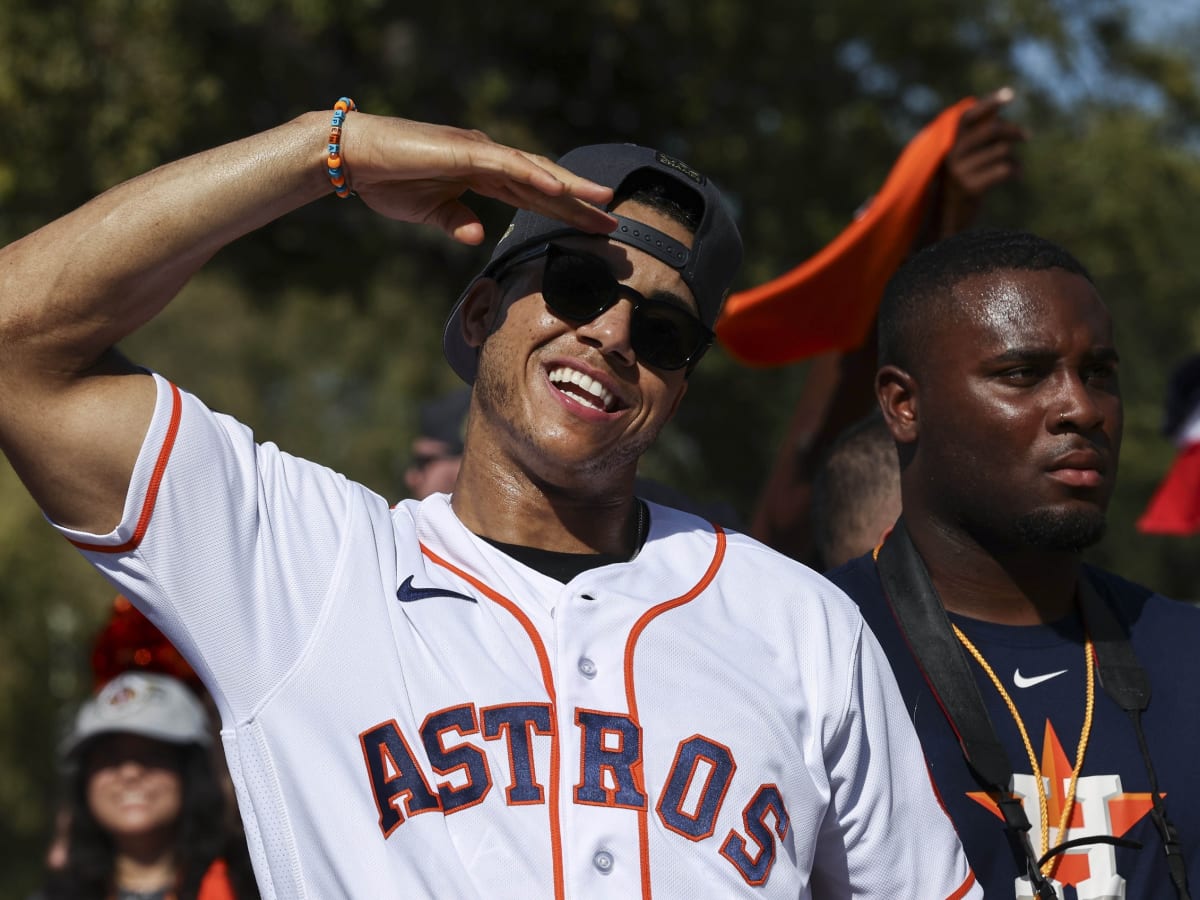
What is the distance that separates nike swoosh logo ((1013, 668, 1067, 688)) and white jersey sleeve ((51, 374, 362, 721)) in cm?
136

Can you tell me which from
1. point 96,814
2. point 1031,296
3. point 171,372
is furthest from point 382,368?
point 1031,296

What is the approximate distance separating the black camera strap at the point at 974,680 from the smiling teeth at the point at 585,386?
0.78m

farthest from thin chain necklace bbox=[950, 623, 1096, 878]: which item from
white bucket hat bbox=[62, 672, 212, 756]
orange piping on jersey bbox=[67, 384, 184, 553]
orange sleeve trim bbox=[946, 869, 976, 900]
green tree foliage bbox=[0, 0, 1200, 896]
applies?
green tree foliage bbox=[0, 0, 1200, 896]

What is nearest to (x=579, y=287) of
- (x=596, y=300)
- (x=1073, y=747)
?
(x=596, y=300)

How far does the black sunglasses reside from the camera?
9.22 ft

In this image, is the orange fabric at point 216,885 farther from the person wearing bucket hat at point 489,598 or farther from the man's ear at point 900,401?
the man's ear at point 900,401

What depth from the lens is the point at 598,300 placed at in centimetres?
281

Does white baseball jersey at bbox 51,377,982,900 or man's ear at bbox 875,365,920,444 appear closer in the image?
white baseball jersey at bbox 51,377,982,900

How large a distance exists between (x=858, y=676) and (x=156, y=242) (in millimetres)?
1332

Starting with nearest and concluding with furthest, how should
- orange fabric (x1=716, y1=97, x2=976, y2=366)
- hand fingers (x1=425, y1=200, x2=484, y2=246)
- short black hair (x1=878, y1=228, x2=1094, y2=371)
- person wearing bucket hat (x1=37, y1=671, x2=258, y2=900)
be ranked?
hand fingers (x1=425, y1=200, x2=484, y2=246)
short black hair (x1=878, y1=228, x2=1094, y2=371)
person wearing bucket hat (x1=37, y1=671, x2=258, y2=900)
orange fabric (x1=716, y1=97, x2=976, y2=366)

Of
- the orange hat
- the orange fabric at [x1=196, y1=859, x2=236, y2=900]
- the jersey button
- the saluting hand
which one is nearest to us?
the jersey button

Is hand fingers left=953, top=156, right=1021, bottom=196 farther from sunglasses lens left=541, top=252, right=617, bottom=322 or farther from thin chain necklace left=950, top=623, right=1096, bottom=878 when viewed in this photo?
sunglasses lens left=541, top=252, right=617, bottom=322

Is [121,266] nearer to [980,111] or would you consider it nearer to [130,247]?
[130,247]

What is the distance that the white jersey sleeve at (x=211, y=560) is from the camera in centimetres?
245
